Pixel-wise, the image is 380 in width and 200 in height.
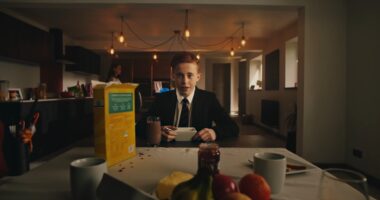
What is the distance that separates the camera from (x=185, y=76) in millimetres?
1554

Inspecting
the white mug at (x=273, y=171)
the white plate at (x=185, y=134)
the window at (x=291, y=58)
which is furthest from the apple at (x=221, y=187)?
the window at (x=291, y=58)

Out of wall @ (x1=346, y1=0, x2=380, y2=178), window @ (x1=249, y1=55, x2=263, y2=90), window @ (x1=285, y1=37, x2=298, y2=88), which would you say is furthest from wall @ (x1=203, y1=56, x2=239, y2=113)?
wall @ (x1=346, y1=0, x2=380, y2=178)

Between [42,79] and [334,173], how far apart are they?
598 centimetres

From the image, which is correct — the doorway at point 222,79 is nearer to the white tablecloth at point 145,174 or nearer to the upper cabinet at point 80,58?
the upper cabinet at point 80,58

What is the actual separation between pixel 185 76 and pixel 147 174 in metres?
0.88

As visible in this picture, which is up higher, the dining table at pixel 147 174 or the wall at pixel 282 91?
the wall at pixel 282 91

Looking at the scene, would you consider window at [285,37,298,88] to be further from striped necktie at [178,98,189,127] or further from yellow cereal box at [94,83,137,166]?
yellow cereal box at [94,83,137,166]

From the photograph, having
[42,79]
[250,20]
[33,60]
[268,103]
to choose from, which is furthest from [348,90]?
[42,79]

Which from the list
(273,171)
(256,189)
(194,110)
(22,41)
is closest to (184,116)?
(194,110)

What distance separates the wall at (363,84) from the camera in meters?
2.68

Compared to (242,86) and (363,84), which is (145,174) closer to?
(363,84)

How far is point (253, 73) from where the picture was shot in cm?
827

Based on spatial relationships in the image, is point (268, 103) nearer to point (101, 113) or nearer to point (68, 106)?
point (68, 106)

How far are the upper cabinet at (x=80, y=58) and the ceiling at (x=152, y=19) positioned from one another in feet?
1.32
